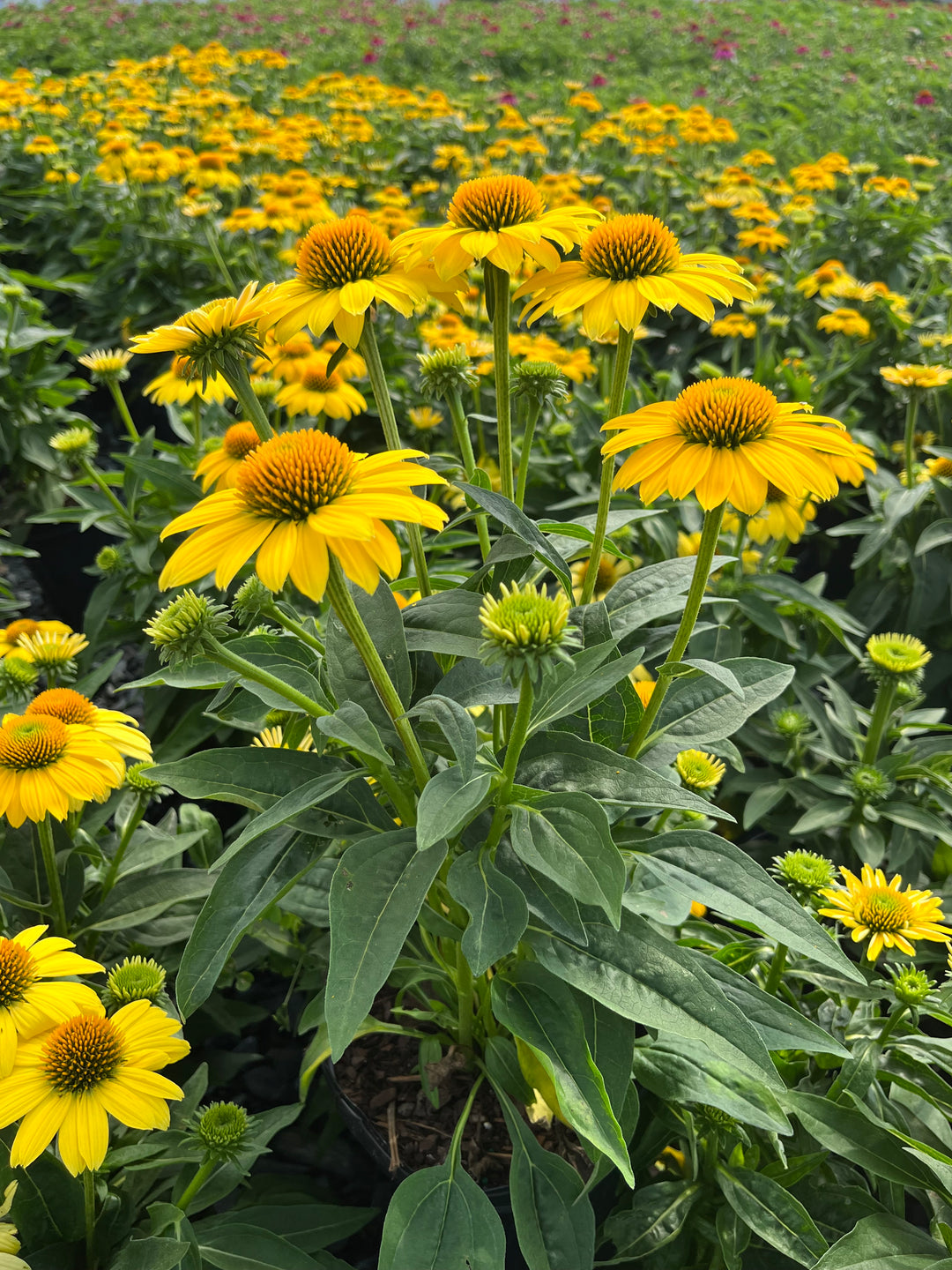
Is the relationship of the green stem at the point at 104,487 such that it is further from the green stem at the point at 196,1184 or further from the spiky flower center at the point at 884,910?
the spiky flower center at the point at 884,910

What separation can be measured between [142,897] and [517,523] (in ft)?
2.80

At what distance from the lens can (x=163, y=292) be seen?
3.83 meters

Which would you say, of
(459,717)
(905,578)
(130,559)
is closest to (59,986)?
(459,717)

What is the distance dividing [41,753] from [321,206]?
2689 mm

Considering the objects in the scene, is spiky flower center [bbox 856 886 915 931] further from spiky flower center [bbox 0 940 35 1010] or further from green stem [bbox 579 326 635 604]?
spiky flower center [bbox 0 940 35 1010]

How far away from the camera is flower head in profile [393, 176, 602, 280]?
912 millimetres

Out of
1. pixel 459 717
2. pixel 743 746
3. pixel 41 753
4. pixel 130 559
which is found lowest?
pixel 743 746

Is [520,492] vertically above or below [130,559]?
above

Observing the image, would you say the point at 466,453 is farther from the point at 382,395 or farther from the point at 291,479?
the point at 291,479

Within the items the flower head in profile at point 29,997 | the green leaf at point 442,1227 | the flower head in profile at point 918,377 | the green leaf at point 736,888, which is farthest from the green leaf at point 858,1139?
the flower head in profile at point 918,377

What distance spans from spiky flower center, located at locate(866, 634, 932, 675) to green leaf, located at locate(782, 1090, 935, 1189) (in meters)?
0.79

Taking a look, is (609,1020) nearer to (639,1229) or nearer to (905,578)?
(639,1229)

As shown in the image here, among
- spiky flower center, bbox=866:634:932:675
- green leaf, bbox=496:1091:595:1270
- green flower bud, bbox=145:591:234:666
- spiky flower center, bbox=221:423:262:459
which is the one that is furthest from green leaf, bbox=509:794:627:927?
spiky flower center, bbox=866:634:932:675

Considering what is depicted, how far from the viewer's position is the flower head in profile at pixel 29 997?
90 centimetres
